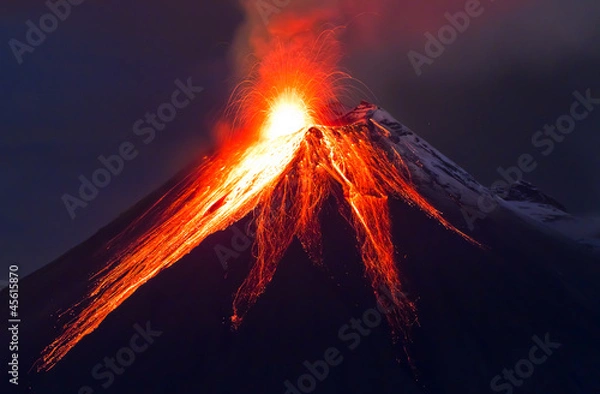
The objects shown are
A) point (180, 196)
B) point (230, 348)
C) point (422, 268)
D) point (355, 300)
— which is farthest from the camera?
point (180, 196)

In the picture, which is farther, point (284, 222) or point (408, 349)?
point (284, 222)

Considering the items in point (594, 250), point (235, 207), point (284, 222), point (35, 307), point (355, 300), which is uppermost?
point (35, 307)

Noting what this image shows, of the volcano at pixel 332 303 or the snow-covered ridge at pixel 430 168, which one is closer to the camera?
the volcano at pixel 332 303

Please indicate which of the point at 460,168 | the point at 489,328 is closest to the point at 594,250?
the point at 460,168

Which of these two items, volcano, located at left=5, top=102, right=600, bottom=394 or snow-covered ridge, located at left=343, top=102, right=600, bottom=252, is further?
snow-covered ridge, located at left=343, top=102, right=600, bottom=252

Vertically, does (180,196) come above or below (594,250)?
above

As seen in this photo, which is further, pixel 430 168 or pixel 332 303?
pixel 430 168

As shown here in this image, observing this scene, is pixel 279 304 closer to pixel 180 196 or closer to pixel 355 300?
pixel 355 300

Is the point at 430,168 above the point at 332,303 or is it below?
above
